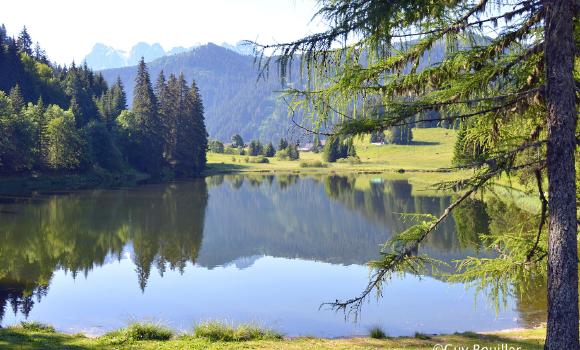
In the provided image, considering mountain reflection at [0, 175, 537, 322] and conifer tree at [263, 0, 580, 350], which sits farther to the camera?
mountain reflection at [0, 175, 537, 322]

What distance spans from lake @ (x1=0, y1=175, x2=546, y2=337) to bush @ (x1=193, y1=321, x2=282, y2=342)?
328 cm

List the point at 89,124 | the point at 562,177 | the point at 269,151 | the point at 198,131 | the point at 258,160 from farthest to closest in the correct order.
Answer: the point at 269,151 → the point at 258,160 → the point at 198,131 → the point at 89,124 → the point at 562,177

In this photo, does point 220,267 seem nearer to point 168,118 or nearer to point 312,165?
point 168,118

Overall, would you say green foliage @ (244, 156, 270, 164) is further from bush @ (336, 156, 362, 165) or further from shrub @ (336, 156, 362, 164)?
bush @ (336, 156, 362, 165)

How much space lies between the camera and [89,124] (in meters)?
80.5

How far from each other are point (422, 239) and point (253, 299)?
49.7 ft

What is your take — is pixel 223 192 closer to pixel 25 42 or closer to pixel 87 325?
pixel 87 325

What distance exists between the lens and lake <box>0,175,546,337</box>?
1862 cm

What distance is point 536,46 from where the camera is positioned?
724 centimetres

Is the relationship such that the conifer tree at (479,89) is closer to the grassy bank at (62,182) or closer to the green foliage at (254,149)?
the grassy bank at (62,182)

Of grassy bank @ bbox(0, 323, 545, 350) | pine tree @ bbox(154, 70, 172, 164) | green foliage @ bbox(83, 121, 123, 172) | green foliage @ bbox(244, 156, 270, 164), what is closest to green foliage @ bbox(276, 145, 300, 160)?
green foliage @ bbox(244, 156, 270, 164)

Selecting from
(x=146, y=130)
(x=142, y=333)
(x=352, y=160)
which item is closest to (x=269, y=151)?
(x=352, y=160)

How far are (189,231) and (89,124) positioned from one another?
4843 cm

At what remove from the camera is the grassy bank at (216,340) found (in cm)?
1180
